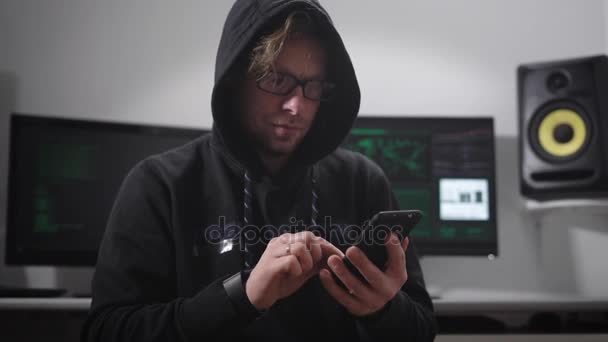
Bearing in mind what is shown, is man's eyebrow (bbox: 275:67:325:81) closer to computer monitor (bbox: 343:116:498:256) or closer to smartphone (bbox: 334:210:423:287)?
smartphone (bbox: 334:210:423:287)

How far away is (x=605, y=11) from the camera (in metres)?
2.14

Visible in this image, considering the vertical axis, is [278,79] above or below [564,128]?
above

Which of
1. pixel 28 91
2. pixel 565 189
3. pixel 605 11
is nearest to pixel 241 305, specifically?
pixel 565 189

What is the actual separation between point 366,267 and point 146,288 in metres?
0.40

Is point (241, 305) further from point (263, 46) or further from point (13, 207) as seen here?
point (13, 207)

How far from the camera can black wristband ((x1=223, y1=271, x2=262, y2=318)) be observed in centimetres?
76

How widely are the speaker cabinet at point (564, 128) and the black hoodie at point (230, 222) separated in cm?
91

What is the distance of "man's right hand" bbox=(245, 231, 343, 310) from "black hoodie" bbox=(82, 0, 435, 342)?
1.1 inches

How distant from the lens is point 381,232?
2.49 feet

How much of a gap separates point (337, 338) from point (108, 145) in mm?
1137

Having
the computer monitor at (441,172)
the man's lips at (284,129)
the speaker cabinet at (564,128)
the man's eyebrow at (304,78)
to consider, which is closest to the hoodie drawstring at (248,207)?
the man's lips at (284,129)

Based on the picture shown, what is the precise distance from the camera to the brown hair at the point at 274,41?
3.08 ft
